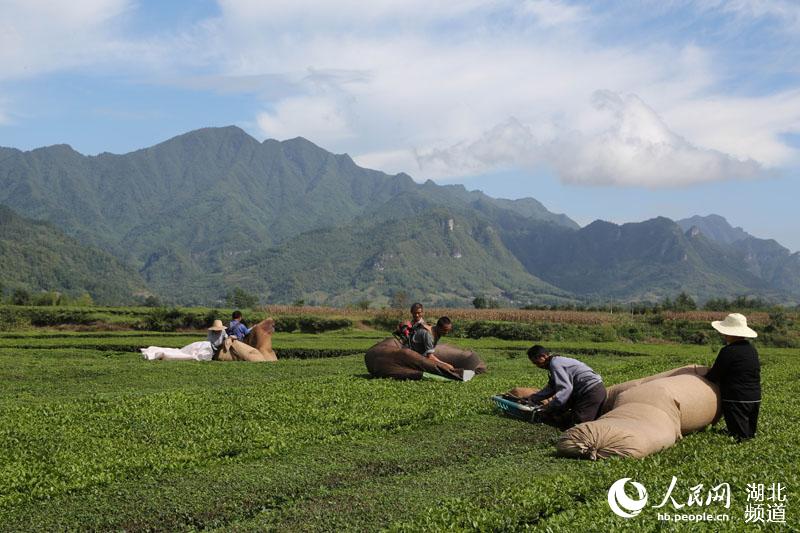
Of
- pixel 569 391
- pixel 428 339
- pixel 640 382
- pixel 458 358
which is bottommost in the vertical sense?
pixel 458 358

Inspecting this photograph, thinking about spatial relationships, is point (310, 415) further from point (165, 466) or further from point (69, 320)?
point (69, 320)

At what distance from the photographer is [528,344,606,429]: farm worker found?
1160cm

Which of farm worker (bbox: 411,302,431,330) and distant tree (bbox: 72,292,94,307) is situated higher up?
farm worker (bbox: 411,302,431,330)

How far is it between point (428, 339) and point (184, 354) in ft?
33.7

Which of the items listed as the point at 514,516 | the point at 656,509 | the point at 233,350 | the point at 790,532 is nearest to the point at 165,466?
the point at 514,516

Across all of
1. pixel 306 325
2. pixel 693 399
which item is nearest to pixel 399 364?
pixel 693 399

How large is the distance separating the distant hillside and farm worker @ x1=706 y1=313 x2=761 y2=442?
157 m

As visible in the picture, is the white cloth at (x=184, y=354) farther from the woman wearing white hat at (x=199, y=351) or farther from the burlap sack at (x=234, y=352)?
the burlap sack at (x=234, y=352)

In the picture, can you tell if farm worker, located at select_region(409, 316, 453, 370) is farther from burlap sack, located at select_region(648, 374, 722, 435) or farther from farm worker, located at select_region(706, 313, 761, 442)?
farm worker, located at select_region(706, 313, 761, 442)

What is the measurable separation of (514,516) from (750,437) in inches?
202

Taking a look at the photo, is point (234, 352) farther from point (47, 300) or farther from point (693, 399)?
point (47, 300)

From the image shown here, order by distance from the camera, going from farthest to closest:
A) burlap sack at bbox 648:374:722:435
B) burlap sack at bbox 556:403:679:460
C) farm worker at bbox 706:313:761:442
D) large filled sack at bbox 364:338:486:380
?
large filled sack at bbox 364:338:486:380
burlap sack at bbox 648:374:722:435
farm worker at bbox 706:313:761:442
burlap sack at bbox 556:403:679:460

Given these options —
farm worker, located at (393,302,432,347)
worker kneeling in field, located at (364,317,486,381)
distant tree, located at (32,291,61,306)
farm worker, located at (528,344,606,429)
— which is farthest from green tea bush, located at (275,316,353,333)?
farm worker, located at (528,344,606,429)

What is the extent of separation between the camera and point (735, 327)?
11.0 metres
